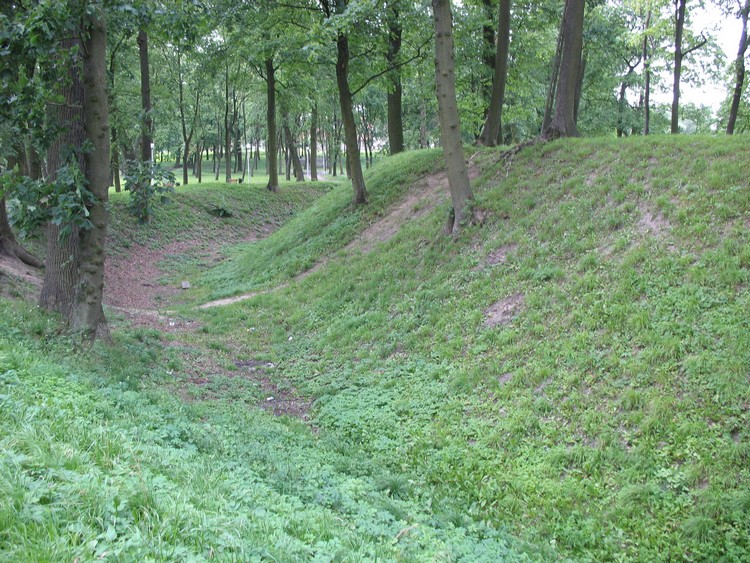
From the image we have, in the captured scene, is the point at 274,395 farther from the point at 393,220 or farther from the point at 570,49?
the point at 570,49

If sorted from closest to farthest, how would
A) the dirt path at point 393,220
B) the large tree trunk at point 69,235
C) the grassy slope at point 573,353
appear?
the grassy slope at point 573,353, the large tree trunk at point 69,235, the dirt path at point 393,220

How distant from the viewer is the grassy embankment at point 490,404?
345 cm

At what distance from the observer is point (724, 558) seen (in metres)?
4.01

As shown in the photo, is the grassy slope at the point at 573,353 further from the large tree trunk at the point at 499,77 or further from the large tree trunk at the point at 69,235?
the large tree trunk at the point at 499,77

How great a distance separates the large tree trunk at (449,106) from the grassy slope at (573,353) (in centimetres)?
54

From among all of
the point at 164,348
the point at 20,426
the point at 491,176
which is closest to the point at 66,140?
the point at 164,348

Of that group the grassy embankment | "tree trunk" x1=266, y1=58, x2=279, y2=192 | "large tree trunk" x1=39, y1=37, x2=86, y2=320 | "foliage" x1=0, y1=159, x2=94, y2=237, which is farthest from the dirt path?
"tree trunk" x1=266, y1=58, x2=279, y2=192

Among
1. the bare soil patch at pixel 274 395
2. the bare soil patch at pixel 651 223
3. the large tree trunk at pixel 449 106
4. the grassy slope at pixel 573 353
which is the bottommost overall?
the bare soil patch at pixel 274 395

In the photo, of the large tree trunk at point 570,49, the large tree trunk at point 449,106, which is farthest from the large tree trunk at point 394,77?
the large tree trunk at point 570,49

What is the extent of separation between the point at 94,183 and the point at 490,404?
6791 mm

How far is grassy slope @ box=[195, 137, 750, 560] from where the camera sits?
4.68 m

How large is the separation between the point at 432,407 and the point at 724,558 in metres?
3.45

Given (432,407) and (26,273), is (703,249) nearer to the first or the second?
(432,407)

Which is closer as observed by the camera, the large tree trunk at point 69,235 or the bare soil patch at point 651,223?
the bare soil patch at point 651,223
